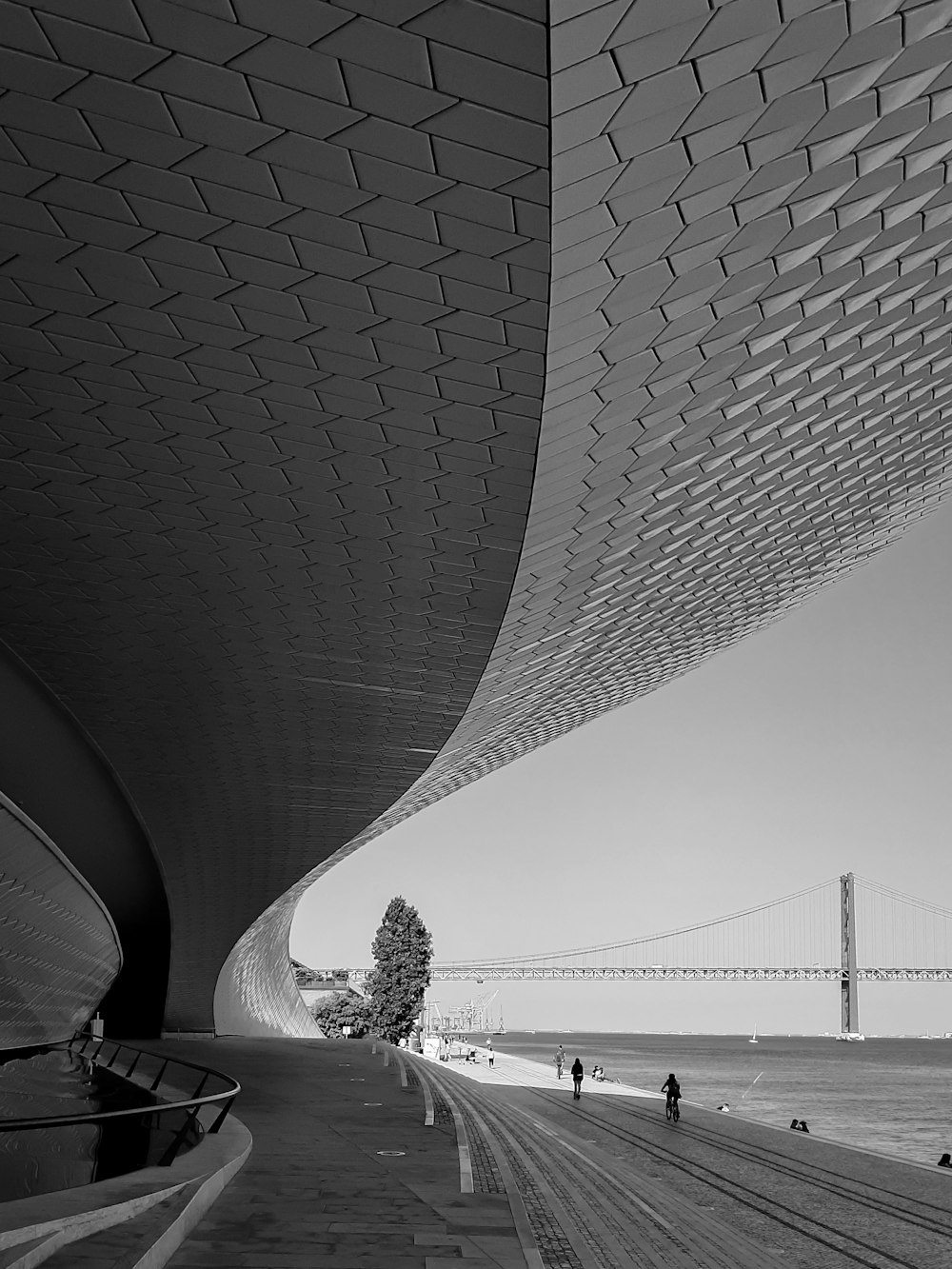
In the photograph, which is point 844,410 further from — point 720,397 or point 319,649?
point 319,649

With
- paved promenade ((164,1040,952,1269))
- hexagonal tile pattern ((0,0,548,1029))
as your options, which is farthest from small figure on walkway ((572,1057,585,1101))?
hexagonal tile pattern ((0,0,548,1029))

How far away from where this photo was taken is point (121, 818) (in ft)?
70.6

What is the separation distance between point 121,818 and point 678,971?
112 metres

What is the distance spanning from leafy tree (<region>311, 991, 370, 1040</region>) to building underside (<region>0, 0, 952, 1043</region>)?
59290 millimetres

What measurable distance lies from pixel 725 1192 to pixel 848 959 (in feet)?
392

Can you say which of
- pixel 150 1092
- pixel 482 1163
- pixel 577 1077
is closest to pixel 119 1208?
pixel 482 1163

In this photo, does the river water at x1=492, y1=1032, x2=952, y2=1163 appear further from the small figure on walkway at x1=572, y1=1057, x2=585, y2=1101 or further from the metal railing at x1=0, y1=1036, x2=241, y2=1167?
the metal railing at x1=0, y1=1036, x2=241, y2=1167

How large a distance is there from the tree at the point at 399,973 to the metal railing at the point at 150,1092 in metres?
33.5

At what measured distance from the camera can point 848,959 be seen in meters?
123

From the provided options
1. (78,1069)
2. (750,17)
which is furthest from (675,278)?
(78,1069)

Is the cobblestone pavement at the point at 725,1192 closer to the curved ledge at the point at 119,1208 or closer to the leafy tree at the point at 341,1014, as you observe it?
the curved ledge at the point at 119,1208

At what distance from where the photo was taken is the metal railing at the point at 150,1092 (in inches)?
265

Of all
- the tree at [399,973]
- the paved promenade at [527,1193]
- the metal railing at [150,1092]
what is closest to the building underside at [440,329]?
the metal railing at [150,1092]

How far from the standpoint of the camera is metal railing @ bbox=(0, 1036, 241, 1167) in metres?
6.72
